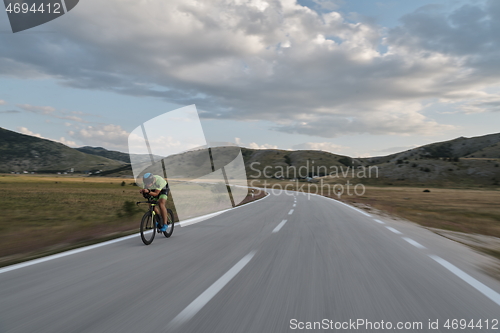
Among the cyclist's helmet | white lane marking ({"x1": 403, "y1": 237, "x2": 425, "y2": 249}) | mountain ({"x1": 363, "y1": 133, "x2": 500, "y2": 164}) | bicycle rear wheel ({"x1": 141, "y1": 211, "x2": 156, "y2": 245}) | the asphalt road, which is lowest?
white lane marking ({"x1": 403, "y1": 237, "x2": 425, "y2": 249})

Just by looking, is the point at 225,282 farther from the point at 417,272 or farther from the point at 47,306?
the point at 417,272

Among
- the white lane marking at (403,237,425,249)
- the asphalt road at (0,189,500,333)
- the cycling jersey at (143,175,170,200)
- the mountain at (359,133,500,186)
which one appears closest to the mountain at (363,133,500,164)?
the mountain at (359,133,500,186)

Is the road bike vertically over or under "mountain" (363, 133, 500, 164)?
under

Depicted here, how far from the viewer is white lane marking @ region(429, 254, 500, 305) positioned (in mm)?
3959

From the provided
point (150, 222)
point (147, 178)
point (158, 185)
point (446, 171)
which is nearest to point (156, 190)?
point (158, 185)

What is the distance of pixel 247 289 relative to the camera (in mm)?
4164

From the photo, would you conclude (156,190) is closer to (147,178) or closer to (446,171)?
(147,178)

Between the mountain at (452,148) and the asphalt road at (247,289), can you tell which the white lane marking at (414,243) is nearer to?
the asphalt road at (247,289)

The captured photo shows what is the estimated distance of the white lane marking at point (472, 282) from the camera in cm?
396

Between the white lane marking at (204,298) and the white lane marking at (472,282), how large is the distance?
3.35 m

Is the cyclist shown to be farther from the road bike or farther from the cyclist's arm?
the road bike

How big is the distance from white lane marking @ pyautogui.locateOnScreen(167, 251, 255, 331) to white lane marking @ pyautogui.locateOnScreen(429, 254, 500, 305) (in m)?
3.35

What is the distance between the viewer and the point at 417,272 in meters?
5.04

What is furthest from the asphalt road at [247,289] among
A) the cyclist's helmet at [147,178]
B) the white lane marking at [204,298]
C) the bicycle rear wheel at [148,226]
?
the cyclist's helmet at [147,178]
